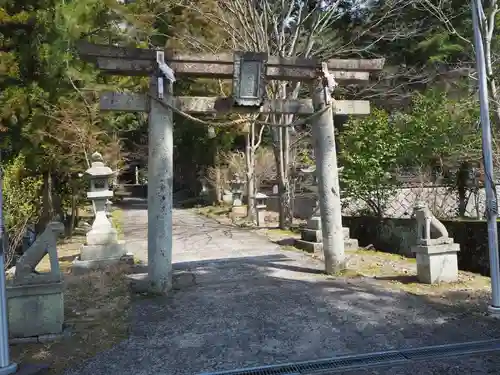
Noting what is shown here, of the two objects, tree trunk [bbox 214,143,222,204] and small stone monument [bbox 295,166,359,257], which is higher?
tree trunk [bbox 214,143,222,204]

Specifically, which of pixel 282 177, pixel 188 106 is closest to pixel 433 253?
pixel 188 106

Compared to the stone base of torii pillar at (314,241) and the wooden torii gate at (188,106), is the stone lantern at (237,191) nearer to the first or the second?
the stone base of torii pillar at (314,241)

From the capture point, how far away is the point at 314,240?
9914mm

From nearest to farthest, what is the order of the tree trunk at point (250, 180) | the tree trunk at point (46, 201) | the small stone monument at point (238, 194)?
the tree trunk at point (46, 201)
the tree trunk at point (250, 180)
the small stone monument at point (238, 194)

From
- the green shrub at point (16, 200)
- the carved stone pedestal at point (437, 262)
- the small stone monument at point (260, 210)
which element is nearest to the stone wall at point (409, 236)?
the carved stone pedestal at point (437, 262)

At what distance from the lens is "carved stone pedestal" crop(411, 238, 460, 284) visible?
621 centimetres

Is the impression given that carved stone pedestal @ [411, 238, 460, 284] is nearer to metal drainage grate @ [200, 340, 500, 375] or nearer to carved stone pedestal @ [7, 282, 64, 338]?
metal drainage grate @ [200, 340, 500, 375]

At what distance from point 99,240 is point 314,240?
182 inches

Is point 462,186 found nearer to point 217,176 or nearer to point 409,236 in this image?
point 409,236

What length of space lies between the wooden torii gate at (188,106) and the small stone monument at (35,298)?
1.80m

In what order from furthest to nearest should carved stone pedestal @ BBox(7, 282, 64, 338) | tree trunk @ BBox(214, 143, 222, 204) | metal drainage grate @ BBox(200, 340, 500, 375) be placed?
1. tree trunk @ BBox(214, 143, 222, 204)
2. carved stone pedestal @ BBox(7, 282, 64, 338)
3. metal drainage grate @ BBox(200, 340, 500, 375)

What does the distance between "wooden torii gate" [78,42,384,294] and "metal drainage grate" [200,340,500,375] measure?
2904 mm

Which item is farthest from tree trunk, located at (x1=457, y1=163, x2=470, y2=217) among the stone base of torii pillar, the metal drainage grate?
the metal drainage grate

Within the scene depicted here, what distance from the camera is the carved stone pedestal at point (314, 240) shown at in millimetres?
9594
